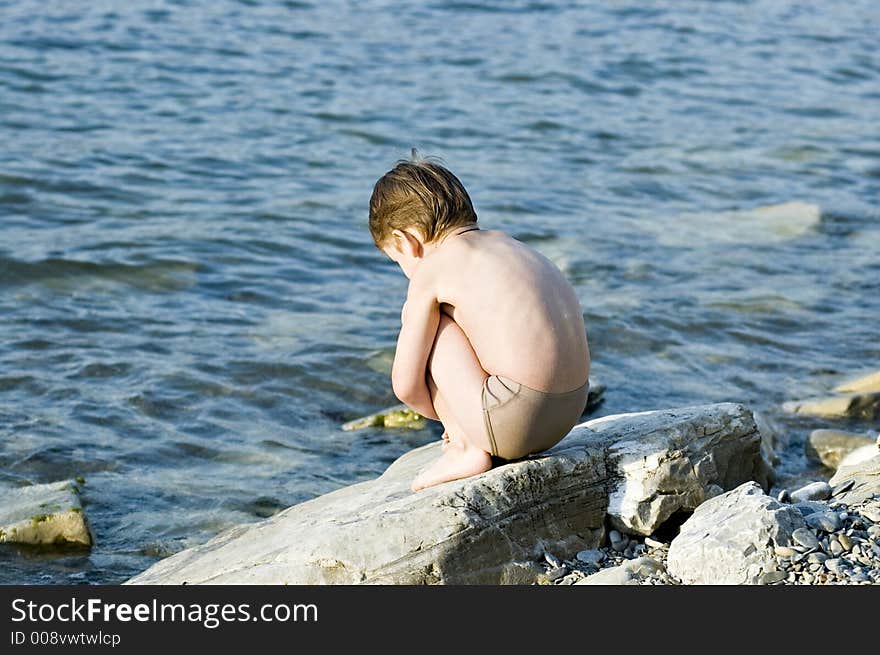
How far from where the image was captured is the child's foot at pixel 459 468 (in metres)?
4.16

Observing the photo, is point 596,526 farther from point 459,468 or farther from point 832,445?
point 832,445

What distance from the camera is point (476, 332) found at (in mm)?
4086

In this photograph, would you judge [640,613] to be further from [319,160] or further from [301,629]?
[319,160]

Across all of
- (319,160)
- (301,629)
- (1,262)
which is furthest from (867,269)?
(301,629)

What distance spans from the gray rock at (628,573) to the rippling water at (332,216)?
2.02 meters

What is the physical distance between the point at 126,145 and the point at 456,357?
23.1 feet

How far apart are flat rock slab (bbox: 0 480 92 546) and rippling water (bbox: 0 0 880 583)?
87 mm

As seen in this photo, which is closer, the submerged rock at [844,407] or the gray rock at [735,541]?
the gray rock at [735,541]

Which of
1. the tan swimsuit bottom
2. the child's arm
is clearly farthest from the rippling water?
the tan swimsuit bottom

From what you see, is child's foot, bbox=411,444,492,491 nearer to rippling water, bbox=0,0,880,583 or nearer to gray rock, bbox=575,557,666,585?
gray rock, bbox=575,557,666,585

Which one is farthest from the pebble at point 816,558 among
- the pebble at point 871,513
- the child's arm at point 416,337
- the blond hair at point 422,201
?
the blond hair at point 422,201

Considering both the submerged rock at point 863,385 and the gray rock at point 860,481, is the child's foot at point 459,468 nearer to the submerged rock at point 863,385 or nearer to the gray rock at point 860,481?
the gray rock at point 860,481

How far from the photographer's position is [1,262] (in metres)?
8.00

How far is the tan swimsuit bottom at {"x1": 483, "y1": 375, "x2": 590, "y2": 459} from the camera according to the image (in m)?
4.06
